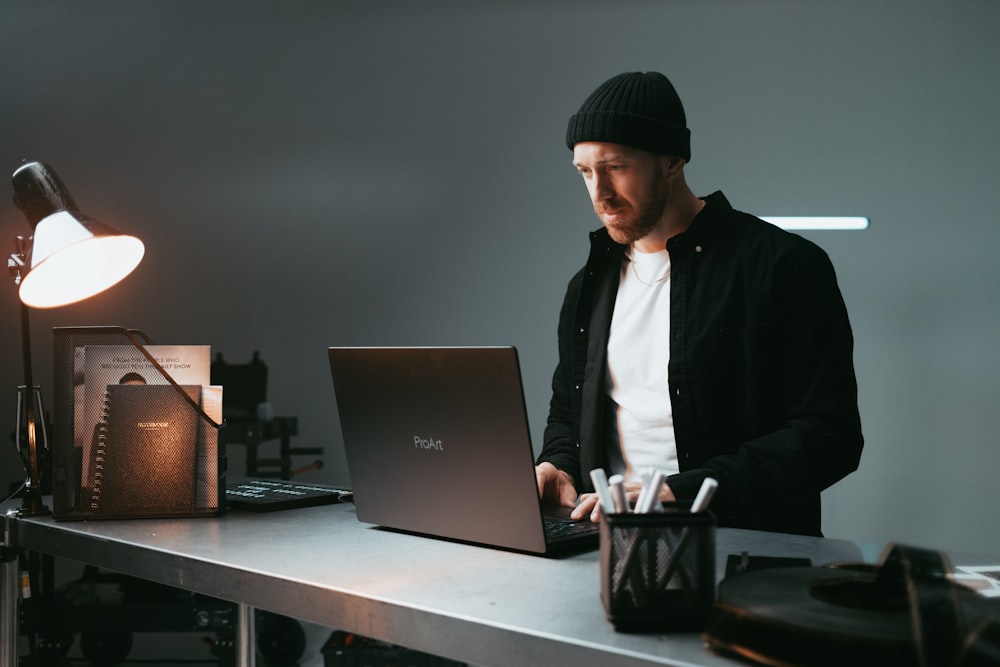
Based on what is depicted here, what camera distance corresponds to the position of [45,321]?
4336mm

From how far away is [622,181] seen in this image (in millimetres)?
1818

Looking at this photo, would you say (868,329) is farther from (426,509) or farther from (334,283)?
(426,509)

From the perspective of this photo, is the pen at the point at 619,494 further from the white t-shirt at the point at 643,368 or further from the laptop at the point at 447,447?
the white t-shirt at the point at 643,368

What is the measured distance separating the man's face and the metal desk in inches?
28.3

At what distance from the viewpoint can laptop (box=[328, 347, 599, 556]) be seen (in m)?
1.16

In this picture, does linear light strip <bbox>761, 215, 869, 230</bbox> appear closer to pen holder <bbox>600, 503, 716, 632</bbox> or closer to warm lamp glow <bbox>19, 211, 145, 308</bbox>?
warm lamp glow <bbox>19, 211, 145, 308</bbox>

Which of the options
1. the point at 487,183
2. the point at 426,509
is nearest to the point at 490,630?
the point at 426,509

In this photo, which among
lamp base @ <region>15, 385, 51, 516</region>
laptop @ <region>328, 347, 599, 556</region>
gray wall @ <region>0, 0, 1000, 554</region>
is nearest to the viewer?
laptop @ <region>328, 347, 599, 556</region>

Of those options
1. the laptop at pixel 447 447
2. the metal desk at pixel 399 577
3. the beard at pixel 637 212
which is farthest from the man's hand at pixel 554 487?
the beard at pixel 637 212

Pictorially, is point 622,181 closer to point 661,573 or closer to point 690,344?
point 690,344

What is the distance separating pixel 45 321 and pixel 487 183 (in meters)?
2.24

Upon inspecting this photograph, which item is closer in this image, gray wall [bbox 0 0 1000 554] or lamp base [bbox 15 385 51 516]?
lamp base [bbox 15 385 51 516]

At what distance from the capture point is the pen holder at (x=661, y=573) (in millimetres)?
868

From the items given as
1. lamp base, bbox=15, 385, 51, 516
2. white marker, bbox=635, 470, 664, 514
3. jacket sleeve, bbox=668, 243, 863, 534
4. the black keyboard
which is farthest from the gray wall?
white marker, bbox=635, 470, 664, 514
